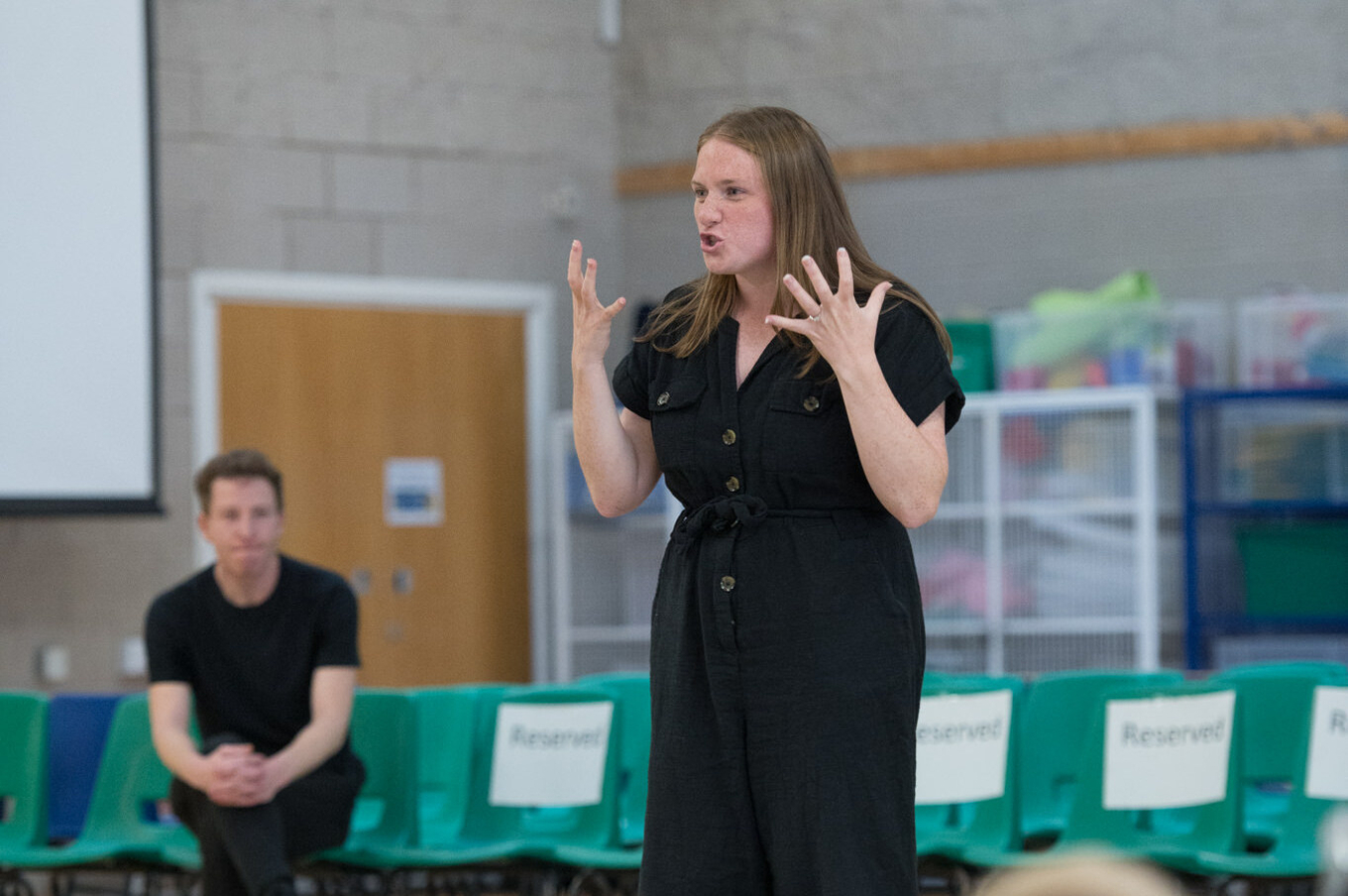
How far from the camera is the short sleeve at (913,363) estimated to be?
1.83m

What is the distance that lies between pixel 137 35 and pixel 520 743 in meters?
3.12

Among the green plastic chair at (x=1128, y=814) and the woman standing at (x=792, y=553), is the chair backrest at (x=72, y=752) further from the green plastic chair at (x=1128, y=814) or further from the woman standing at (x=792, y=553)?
the woman standing at (x=792, y=553)

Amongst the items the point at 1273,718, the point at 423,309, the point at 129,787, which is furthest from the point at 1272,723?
the point at 423,309

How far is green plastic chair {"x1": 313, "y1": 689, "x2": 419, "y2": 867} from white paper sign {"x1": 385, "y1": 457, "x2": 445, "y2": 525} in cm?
260

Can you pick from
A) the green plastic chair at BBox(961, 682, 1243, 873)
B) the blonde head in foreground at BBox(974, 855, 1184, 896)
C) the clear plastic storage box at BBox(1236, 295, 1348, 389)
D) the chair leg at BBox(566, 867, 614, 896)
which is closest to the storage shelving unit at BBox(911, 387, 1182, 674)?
the clear plastic storage box at BBox(1236, 295, 1348, 389)

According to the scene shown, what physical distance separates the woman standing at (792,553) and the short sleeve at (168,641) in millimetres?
2024

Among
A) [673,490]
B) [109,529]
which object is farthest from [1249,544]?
[673,490]

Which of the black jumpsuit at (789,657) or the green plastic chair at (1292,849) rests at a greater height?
the black jumpsuit at (789,657)

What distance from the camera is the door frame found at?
618 centimetres

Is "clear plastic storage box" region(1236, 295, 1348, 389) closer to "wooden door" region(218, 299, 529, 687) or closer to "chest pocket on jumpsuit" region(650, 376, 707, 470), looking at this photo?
"wooden door" region(218, 299, 529, 687)

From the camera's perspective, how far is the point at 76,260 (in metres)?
5.55

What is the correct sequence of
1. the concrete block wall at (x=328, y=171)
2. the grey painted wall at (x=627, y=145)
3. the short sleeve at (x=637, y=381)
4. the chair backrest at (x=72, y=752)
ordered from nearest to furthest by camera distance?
the short sleeve at (x=637, y=381) < the chair backrest at (x=72, y=752) < the concrete block wall at (x=328, y=171) < the grey painted wall at (x=627, y=145)

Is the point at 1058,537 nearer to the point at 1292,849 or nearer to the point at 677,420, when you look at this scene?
the point at 1292,849

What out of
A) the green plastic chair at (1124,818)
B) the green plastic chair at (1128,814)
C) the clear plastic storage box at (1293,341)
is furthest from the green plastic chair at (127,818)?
the clear plastic storage box at (1293,341)
